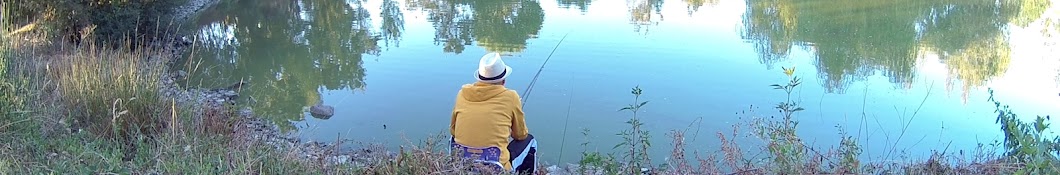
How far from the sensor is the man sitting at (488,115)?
3307 millimetres

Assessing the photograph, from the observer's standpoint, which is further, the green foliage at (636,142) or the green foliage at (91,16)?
the green foliage at (91,16)

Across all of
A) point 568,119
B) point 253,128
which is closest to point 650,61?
point 568,119

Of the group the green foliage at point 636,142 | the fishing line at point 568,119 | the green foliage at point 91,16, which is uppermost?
the green foliage at point 91,16

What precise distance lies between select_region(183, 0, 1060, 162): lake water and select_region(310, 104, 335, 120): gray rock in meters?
0.06

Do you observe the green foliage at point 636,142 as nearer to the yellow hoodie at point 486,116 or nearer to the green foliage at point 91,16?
the yellow hoodie at point 486,116

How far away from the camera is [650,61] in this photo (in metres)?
8.84

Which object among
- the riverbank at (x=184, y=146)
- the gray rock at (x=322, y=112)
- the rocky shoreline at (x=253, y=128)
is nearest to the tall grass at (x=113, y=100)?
the riverbank at (x=184, y=146)

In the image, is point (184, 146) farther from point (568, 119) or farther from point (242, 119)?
point (568, 119)

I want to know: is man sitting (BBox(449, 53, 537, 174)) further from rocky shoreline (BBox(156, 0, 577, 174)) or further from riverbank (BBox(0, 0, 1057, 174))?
rocky shoreline (BBox(156, 0, 577, 174))

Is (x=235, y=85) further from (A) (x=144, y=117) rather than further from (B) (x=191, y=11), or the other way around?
→ (B) (x=191, y=11)

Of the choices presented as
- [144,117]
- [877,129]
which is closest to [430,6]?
[877,129]

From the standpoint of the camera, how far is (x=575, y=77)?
26.1 ft

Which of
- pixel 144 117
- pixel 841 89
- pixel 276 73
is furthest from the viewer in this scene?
pixel 276 73

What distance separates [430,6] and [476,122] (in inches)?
491
